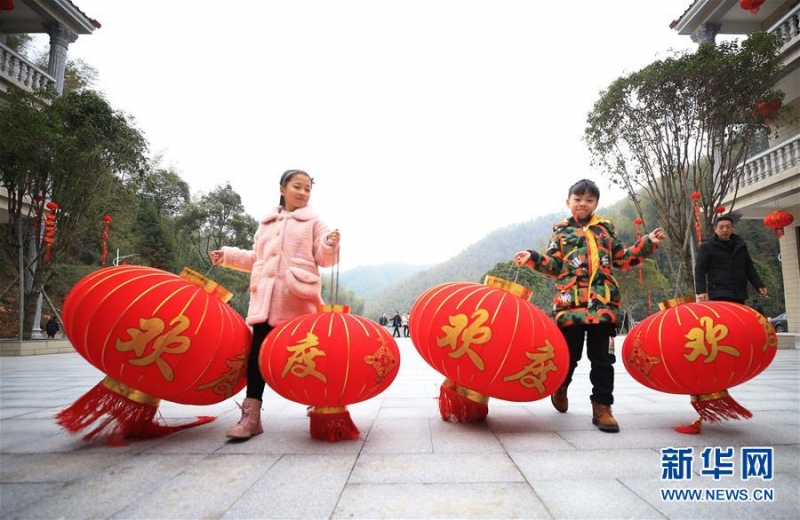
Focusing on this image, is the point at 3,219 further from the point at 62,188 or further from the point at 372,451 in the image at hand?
the point at 372,451

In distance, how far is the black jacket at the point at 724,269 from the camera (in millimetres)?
3959

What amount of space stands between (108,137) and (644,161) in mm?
13129

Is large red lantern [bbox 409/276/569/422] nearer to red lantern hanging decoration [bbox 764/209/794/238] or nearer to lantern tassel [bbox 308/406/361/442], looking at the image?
lantern tassel [bbox 308/406/361/442]

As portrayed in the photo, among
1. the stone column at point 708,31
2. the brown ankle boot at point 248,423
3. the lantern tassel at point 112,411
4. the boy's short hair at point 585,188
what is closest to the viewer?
the lantern tassel at point 112,411

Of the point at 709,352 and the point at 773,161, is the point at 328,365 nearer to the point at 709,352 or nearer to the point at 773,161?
the point at 709,352

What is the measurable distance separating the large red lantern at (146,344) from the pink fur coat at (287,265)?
26cm

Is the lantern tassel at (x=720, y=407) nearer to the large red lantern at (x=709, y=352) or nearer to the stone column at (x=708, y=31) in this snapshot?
the large red lantern at (x=709, y=352)

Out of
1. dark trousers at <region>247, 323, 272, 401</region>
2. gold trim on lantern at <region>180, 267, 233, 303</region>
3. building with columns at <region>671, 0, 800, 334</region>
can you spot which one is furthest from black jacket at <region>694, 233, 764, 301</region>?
building with columns at <region>671, 0, 800, 334</region>

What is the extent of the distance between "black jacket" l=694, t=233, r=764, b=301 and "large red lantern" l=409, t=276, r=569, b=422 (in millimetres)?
2370

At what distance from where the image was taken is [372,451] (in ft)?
7.38

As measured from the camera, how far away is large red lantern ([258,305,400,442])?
228 centimetres

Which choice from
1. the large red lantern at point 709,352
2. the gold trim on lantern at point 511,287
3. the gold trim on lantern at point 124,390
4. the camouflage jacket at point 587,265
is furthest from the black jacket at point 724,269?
the gold trim on lantern at point 124,390

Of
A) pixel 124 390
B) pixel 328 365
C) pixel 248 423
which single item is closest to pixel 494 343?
pixel 328 365

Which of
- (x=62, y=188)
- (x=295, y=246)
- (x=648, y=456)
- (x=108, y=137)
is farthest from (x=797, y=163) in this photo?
(x=62, y=188)
